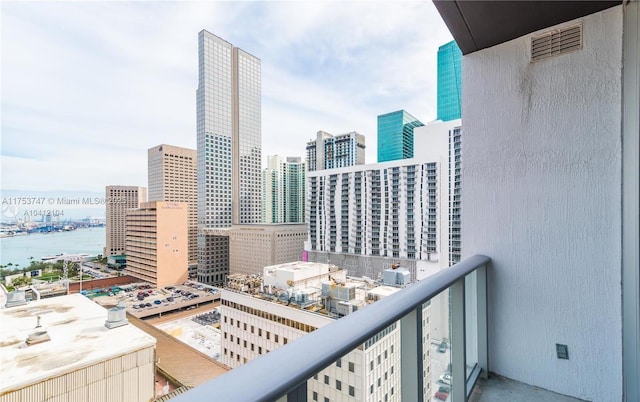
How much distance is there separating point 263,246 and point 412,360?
26.0m

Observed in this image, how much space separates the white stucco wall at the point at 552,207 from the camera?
3.66 ft

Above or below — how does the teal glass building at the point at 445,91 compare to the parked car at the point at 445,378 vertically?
above

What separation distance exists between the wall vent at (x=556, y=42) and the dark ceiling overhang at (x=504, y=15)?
0.04 m

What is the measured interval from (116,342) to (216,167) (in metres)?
29.5

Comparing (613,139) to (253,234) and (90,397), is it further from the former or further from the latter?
(253,234)

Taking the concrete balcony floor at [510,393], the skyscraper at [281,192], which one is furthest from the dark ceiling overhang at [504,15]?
the skyscraper at [281,192]

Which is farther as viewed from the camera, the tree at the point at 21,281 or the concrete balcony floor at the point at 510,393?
the tree at the point at 21,281

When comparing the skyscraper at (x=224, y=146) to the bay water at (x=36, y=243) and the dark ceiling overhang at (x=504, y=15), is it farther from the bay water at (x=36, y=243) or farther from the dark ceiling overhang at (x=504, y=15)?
the dark ceiling overhang at (x=504, y=15)

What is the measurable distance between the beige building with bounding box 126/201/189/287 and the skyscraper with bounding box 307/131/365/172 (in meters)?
12.2

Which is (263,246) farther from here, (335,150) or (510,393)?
(510,393)

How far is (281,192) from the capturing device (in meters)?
36.1

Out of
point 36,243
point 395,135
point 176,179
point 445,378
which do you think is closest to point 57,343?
point 36,243

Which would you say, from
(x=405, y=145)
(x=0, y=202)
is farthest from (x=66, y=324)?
(x=405, y=145)

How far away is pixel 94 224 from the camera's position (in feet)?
32.9
